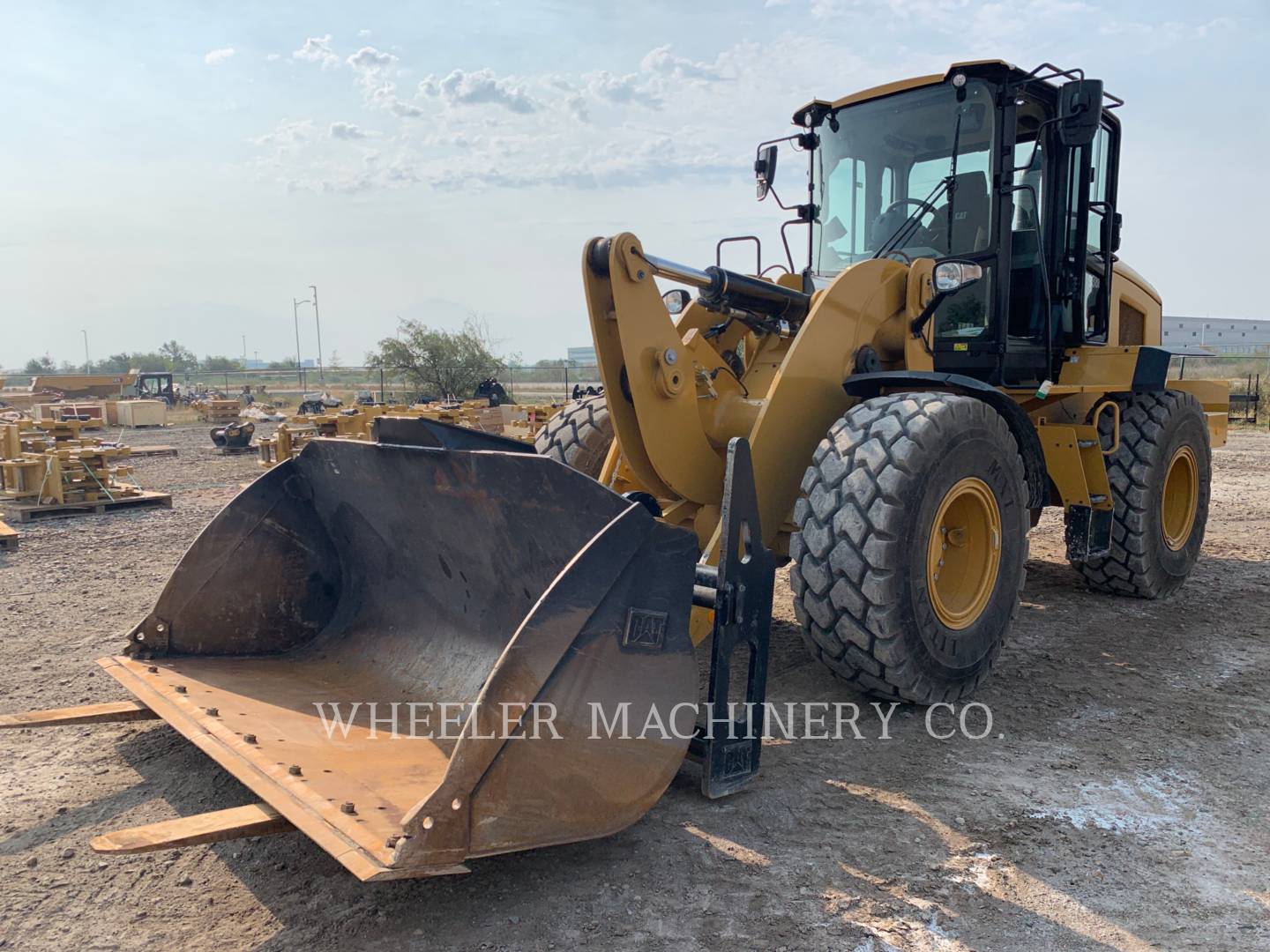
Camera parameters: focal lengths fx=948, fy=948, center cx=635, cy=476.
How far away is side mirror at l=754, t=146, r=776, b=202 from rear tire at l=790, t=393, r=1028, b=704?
2.14 m

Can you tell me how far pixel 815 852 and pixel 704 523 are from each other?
1.72m

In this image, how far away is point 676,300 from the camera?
4.31 meters

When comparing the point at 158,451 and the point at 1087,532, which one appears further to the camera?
→ the point at 158,451

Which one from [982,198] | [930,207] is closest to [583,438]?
[930,207]

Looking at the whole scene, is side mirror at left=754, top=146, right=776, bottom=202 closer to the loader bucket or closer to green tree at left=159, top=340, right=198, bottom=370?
the loader bucket

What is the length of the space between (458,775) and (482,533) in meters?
1.44

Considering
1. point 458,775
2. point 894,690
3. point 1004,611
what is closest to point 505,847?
point 458,775

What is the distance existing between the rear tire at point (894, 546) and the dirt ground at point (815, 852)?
1.02 ft

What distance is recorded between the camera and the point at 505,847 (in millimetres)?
2441

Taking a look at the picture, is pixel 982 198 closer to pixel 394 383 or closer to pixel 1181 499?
pixel 1181 499

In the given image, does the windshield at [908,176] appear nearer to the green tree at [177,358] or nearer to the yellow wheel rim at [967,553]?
the yellow wheel rim at [967,553]

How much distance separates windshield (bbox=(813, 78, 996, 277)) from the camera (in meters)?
4.90

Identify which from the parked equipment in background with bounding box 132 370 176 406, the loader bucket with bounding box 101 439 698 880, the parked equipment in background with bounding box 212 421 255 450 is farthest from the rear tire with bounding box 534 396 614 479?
the parked equipment in background with bounding box 132 370 176 406

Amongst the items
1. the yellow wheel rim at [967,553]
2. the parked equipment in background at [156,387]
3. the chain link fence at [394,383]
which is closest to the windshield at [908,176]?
the yellow wheel rim at [967,553]
